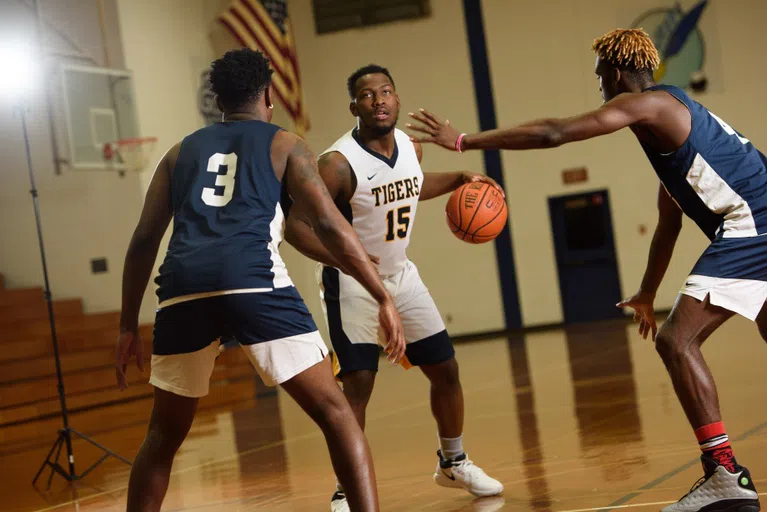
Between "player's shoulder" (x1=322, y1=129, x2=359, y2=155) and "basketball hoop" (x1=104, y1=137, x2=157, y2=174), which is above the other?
"basketball hoop" (x1=104, y1=137, x2=157, y2=174)

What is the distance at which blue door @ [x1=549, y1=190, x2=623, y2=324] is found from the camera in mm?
16141

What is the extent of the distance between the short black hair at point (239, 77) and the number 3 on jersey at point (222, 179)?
0.26m

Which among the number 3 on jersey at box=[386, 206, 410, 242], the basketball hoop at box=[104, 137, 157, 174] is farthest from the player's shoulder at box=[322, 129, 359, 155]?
the basketball hoop at box=[104, 137, 157, 174]

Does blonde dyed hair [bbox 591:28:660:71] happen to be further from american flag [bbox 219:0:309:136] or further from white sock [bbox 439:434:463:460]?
american flag [bbox 219:0:309:136]

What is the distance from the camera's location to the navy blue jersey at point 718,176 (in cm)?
380

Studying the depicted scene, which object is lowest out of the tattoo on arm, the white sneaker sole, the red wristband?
the white sneaker sole

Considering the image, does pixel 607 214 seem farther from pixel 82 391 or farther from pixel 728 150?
pixel 728 150

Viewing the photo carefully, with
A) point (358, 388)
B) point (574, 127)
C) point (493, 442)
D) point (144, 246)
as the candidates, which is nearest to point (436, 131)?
point (574, 127)

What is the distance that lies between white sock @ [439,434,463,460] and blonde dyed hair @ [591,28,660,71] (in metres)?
1.98

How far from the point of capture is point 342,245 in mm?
3262

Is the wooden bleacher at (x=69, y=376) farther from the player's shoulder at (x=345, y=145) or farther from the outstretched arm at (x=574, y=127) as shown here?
the outstretched arm at (x=574, y=127)

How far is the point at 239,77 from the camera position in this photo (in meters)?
3.41

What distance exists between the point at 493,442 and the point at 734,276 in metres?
2.72

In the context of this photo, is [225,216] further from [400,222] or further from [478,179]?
[478,179]
